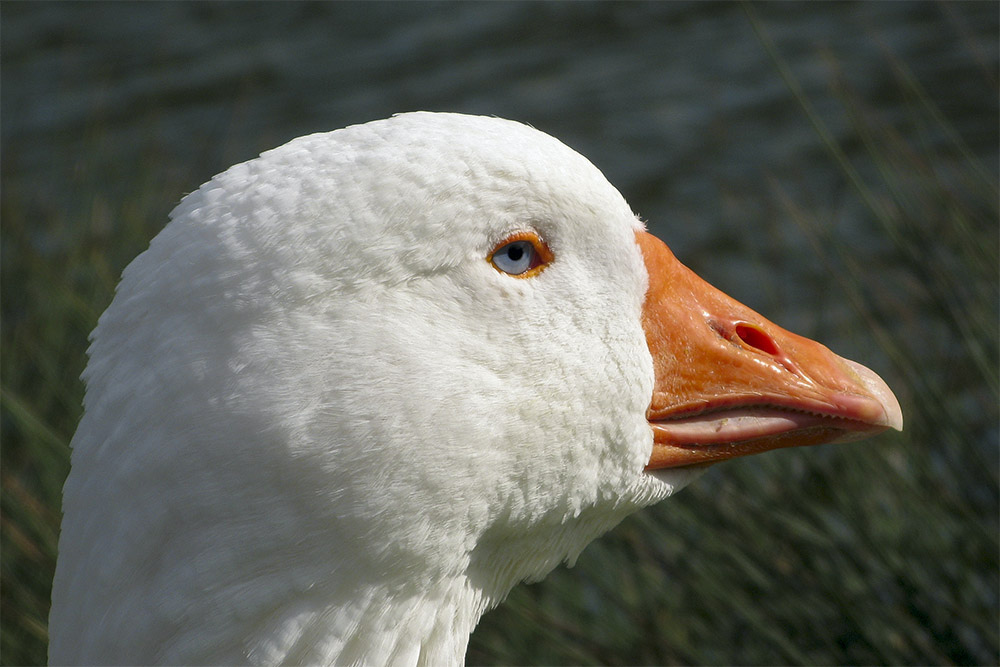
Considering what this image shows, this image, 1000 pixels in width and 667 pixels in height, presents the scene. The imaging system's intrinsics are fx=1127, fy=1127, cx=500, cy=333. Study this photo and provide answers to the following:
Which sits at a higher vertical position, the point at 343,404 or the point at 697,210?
the point at 343,404

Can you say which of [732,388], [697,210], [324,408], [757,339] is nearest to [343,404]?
[324,408]

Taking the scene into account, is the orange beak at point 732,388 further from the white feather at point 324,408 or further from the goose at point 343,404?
the white feather at point 324,408

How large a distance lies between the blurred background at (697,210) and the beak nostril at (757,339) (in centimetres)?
157

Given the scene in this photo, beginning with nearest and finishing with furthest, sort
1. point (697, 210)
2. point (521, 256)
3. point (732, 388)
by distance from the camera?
point (521, 256) → point (732, 388) → point (697, 210)

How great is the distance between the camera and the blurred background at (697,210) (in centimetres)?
427

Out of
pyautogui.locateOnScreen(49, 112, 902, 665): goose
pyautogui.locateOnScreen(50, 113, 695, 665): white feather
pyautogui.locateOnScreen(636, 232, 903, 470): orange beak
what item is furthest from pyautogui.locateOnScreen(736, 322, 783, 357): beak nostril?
pyautogui.locateOnScreen(50, 113, 695, 665): white feather

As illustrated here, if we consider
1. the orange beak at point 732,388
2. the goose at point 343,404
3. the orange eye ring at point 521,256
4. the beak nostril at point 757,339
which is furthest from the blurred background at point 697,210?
the orange eye ring at point 521,256

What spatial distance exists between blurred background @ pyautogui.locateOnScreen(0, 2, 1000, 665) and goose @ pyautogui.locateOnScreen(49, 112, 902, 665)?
1.72 meters

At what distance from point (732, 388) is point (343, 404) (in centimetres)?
106

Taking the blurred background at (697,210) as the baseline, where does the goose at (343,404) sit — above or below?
above

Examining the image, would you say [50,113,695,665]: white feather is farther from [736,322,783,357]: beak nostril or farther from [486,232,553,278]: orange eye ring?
[736,322,783,357]: beak nostril

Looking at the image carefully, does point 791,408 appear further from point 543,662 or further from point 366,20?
point 366,20

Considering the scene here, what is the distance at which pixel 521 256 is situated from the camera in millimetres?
2479

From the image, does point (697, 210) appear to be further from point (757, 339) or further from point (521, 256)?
point (521, 256)
